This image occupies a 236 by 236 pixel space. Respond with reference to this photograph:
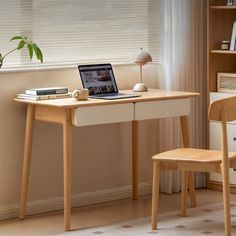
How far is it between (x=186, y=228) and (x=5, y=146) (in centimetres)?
125

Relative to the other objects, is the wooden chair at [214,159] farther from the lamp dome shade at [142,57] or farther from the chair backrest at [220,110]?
the lamp dome shade at [142,57]

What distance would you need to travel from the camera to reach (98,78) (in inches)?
203

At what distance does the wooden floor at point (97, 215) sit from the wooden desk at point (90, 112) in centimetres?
12

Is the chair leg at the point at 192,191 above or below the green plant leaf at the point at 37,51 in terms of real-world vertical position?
below

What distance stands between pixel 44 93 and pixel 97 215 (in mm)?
866

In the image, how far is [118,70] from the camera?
5.52 meters

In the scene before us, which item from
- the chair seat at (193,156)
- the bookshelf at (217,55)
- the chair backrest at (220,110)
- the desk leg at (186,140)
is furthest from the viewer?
the bookshelf at (217,55)

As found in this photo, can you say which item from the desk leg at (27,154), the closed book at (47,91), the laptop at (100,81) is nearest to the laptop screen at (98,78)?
the laptop at (100,81)

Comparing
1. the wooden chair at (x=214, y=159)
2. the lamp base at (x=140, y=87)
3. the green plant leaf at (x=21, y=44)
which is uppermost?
the green plant leaf at (x=21, y=44)

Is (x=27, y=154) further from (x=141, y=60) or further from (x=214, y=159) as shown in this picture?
(x=214, y=159)

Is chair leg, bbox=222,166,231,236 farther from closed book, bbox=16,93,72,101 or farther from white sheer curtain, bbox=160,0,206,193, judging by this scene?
white sheer curtain, bbox=160,0,206,193

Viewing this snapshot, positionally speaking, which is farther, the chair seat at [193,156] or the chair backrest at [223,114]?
the chair seat at [193,156]

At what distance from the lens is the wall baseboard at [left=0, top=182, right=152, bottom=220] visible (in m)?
5.04

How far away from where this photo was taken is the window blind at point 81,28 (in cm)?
505
